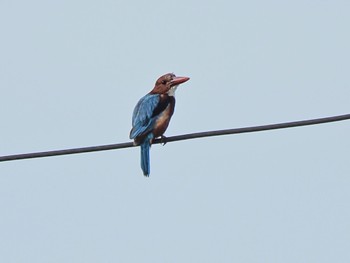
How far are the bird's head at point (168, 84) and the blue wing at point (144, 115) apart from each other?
11 cm

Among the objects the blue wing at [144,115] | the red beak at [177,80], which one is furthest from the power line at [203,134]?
the red beak at [177,80]

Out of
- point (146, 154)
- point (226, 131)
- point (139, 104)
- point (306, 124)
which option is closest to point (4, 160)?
point (226, 131)

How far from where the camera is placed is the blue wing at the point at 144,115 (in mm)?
12961

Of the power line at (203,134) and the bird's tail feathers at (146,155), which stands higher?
the power line at (203,134)

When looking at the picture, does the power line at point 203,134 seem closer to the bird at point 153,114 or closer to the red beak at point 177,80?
the bird at point 153,114

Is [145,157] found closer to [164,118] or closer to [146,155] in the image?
[146,155]

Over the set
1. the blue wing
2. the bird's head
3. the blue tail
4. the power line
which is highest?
the bird's head

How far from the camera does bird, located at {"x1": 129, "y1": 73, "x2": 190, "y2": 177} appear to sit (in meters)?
12.9

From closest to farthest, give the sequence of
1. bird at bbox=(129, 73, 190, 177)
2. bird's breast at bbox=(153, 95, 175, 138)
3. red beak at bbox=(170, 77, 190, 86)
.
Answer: bird at bbox=(129, 73, 190, 177)
bird's breast at bbox=(153, 95, 175, 138)
red beak at bbox=(170, 77, 190, 86)

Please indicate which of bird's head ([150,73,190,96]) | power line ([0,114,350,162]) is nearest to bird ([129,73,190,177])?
bird's head ([150,73,190,96])

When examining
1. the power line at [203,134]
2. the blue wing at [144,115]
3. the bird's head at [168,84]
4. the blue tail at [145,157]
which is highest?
the bird's head at [168,84]

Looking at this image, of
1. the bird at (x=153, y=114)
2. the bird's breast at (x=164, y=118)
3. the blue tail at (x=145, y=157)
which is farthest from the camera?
the bird's breast at (x=164, y=118)

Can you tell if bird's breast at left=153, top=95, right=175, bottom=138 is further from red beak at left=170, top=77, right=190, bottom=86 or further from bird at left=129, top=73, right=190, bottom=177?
red beak at left=170, top=77, right=190, bottom=86

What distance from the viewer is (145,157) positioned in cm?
1280
